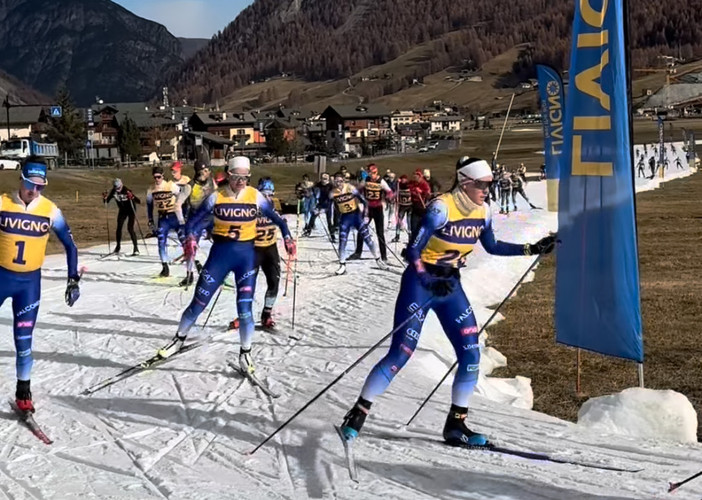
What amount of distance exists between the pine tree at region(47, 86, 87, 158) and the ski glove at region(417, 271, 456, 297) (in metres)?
96.3

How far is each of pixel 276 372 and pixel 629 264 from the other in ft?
12.8

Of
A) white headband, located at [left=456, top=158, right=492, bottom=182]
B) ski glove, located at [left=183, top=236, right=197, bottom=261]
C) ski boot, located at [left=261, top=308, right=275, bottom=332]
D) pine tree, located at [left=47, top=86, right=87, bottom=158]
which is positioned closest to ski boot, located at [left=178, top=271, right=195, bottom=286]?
ski boot, located at [left=261, top=308, right=275, bottom=332]

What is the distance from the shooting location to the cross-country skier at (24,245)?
7.11 metres

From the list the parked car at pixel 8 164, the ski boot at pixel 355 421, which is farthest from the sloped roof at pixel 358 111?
the ski boot at pixel 355 421

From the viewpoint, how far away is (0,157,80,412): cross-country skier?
711 centimetres

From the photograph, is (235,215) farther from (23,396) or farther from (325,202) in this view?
(325,202)

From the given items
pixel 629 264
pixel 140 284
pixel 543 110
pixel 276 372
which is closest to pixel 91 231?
pixel 140 284

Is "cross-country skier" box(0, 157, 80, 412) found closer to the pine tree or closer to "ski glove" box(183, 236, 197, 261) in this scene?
"ski glove" box(183, 236, 197, 261)

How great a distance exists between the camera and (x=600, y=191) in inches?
315

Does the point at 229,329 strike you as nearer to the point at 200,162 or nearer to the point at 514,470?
the point at 200,162

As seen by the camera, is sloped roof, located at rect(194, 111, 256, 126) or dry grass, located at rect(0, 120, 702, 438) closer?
dry grass, located at rect(0, 120, 702, 438)

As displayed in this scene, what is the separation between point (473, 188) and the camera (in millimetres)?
6387

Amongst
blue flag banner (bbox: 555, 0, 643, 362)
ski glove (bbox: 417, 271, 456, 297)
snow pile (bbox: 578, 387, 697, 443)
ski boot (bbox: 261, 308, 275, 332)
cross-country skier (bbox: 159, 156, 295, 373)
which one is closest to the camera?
ski glove (bbox: 417, 271, 456, 297)

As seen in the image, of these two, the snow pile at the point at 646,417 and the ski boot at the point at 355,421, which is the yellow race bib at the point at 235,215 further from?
the snow pile at the point at 646,417
